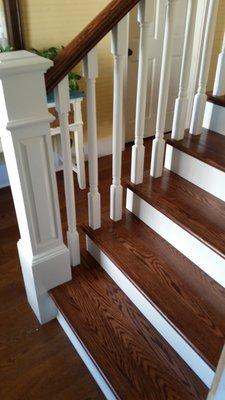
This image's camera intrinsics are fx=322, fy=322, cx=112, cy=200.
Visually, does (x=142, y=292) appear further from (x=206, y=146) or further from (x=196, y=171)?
(x=206, y=146)

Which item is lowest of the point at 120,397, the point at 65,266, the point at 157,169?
the point at 120,397

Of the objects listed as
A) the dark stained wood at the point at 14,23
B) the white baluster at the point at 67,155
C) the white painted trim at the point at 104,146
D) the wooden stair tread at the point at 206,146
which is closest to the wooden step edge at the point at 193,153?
the wooden stair tread at the point at 206,146

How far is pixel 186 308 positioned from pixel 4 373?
81 cm

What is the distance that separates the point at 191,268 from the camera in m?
1.31

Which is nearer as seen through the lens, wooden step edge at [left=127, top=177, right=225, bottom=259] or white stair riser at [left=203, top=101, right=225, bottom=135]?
wooden step edge at [left=127, top=177, right=225, bottom=259]

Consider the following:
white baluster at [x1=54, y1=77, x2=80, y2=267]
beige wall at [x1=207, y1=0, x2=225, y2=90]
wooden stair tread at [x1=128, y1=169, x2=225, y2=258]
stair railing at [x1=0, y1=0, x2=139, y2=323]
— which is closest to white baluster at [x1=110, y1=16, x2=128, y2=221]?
stair railing at [x1=0, y1=0, x2=139, y2=323]

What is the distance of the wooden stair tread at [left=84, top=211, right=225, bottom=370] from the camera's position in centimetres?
109

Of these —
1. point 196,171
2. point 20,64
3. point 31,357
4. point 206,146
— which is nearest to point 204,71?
point 206,146

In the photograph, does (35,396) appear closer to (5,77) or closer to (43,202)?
(43,202)

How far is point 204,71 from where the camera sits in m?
1.43

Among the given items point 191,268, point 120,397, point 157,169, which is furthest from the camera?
point 157,169

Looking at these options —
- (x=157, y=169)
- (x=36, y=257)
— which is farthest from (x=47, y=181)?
(x=157, y=169)

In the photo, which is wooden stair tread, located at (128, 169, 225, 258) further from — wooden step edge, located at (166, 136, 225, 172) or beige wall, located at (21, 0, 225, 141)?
beige wall, located at (21, 0, 225, 141)

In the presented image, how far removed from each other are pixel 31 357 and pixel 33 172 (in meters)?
0.83
